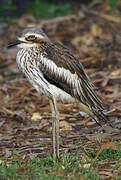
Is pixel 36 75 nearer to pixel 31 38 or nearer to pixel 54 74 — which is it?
pixel 54 74

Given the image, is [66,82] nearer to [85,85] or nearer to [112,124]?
[85,85]

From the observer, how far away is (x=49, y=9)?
15.8 metres

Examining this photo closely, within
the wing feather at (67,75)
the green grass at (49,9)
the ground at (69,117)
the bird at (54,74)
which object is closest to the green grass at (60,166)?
the ground at (69,117)

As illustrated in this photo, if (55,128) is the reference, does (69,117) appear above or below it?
below

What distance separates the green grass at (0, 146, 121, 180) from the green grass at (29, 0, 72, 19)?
26.3ft

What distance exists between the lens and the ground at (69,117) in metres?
7.46

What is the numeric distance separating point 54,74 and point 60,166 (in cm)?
137

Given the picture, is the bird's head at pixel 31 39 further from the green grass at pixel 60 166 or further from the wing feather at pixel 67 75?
the green grass at pixel 60 166

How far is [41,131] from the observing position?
9508 mm

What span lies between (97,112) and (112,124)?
0.77m

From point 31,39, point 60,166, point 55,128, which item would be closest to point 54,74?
point 31,39

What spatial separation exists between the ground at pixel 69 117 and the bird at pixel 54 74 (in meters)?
0.42

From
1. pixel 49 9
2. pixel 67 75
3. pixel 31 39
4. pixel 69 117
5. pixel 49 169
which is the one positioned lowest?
pixel 49 9

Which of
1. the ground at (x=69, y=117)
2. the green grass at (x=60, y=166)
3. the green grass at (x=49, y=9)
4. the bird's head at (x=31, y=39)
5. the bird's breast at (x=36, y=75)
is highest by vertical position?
the bird's head at (x=31, y=39)
